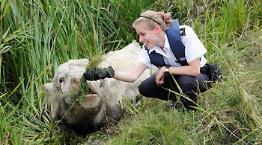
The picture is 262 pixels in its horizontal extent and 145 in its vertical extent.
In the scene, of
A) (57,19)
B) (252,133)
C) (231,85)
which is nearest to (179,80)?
(231,85)

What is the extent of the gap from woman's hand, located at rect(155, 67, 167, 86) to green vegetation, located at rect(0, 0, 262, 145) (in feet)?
0.80

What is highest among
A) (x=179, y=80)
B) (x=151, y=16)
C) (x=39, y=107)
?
(x=151, y=16)

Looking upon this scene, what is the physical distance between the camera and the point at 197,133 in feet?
14.3

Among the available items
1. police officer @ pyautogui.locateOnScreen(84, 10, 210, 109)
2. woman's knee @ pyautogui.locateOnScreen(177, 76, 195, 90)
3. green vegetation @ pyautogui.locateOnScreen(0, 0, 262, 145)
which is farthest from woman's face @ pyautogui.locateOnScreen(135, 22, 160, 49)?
green vegetation @ pyautogui.locateOnScreen(0, 0, 262, 145)

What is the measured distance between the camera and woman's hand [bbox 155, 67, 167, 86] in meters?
4.70

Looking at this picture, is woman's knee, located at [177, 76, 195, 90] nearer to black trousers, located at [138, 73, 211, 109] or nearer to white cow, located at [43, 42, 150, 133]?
black trousers, located at [138, 73, 211, 109]

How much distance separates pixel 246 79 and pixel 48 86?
168 centimetres

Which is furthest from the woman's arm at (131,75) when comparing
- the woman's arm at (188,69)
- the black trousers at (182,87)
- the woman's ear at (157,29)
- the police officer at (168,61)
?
the woman's ear at (157,29)

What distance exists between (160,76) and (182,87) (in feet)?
0.61

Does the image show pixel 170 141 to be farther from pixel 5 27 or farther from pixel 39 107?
pixel 5 27

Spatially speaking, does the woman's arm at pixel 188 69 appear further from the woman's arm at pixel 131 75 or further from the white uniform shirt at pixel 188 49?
the woman's arm at pixel 131 75

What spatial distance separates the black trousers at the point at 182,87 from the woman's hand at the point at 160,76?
1.5 inches

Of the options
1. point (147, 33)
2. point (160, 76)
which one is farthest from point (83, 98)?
point (147, 33)

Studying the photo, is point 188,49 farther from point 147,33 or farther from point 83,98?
point 83,98
